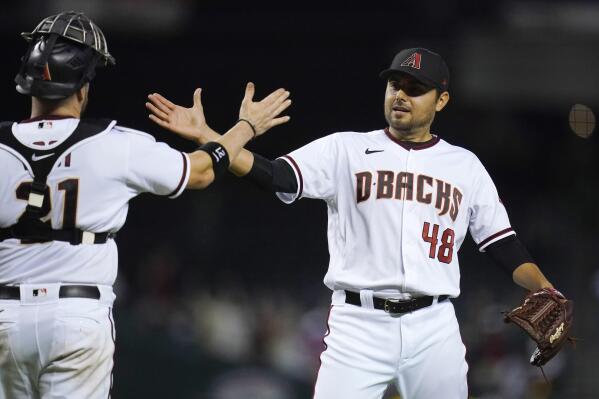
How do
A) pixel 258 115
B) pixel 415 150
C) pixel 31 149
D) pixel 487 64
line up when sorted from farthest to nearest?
pixel 487 64 < pixel 415 150 < pixel 258 115 < pixel 31 149

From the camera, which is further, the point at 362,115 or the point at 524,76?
the point at 362,115

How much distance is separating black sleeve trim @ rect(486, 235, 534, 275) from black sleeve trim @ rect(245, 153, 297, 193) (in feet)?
3.14

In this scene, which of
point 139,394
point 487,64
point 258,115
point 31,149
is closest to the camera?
point 31,149

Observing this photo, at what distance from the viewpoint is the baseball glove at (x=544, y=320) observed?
4.27 metres

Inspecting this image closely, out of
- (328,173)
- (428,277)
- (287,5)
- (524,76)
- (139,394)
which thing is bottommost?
(139,394)

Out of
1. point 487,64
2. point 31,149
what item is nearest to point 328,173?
point 31,149

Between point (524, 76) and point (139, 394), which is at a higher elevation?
point (524, 76)

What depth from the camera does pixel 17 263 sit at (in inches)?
136

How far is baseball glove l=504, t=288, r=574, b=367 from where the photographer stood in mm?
4273

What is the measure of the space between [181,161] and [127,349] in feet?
18.1

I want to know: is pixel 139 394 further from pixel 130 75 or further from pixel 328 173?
pixel 130 75

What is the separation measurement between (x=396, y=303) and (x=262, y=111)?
0.95 meters

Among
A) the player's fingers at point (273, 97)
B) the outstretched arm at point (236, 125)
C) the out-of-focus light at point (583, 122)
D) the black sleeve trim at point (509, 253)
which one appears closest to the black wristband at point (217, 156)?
the outstretched arm at point (236, 125)

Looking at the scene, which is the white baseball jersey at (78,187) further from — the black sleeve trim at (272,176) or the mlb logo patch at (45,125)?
the black sleeve trim at (272,176)
